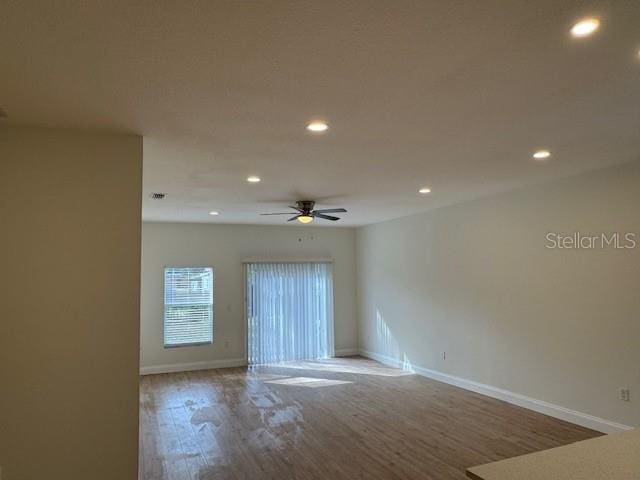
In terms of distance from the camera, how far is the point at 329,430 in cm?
452

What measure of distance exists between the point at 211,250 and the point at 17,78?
19.4ft

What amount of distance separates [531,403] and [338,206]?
3576 mm

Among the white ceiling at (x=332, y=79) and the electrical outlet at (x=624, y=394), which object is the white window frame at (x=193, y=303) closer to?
the white ceiling at (x=332, y=79)

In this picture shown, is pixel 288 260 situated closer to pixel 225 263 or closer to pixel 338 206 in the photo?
pixel 225 263

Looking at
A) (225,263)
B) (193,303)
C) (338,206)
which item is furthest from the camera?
(225,263)

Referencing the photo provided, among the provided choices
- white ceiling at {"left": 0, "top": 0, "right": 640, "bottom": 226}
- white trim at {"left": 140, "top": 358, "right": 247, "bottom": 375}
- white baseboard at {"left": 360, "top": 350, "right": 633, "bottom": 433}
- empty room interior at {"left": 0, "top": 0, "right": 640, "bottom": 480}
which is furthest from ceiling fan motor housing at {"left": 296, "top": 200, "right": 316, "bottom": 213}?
white trim at {"left": 140, "top": 358, "right": 247, "bottom": 375}

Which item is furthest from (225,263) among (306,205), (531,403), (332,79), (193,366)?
(332,79)

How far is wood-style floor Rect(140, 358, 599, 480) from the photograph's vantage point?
144 inches

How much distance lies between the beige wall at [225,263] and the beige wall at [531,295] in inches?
62.4

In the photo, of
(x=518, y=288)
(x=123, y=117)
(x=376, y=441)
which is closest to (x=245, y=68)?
(x=123, y=117)

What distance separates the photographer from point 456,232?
629 cm

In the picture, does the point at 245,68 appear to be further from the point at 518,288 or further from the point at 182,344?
the point at 182,344

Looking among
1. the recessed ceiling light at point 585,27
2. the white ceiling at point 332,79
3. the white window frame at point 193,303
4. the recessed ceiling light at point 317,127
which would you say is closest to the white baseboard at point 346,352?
the white window frame at point 193,303

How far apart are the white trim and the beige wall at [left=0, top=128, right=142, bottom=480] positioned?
4921 millimetres
